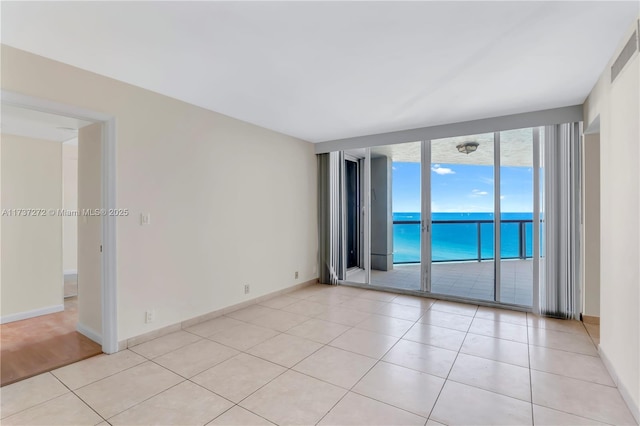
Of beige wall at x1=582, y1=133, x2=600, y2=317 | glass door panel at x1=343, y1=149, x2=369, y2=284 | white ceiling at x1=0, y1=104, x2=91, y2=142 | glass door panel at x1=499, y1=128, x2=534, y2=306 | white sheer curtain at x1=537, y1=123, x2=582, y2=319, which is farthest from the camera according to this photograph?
glass door panel at x1=343, y1=149, x2=369, y2=284

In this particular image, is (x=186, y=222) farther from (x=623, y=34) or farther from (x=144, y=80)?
(x=623, y=34)

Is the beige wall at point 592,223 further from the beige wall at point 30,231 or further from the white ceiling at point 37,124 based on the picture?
the beige wall at point 30,231

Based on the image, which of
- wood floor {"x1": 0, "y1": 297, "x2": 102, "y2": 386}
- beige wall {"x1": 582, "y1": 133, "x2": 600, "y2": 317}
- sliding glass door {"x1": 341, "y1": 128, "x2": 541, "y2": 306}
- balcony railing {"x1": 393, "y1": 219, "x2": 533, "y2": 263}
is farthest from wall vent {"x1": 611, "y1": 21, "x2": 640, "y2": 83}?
wood floor {"x1": 0, "y1": 297, "x2": 102, "y2": 386}

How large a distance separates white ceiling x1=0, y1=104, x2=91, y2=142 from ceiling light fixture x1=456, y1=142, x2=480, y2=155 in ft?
15.5

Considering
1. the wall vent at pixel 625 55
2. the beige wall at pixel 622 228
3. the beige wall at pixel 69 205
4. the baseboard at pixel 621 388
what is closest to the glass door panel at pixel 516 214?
the beige wall at pixel 622 228

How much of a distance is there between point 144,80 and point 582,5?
3484mm

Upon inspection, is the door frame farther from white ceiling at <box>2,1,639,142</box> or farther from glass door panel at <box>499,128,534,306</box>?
glass door panel at <box>499,128,534,306</box>

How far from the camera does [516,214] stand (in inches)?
169

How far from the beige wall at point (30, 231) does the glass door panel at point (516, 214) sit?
6212 mm

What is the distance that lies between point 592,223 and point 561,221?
29cm

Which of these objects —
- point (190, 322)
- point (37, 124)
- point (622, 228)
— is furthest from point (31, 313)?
point (622, 228)

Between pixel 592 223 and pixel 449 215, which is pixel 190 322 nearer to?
pixel 449 215

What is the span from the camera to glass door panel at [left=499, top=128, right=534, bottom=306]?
161 inches

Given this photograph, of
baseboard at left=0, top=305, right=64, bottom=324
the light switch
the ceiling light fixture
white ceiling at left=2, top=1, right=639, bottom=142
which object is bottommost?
baseboard at left=0, top=305, right=64, bottom=324
